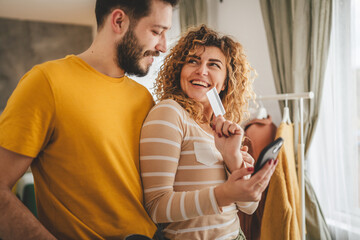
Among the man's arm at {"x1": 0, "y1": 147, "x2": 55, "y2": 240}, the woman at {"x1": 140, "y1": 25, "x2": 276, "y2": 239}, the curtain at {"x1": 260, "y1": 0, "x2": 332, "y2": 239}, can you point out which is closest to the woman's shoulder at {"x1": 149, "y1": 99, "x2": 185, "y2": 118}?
the woman at {"x1": 140, "y1": 25, "x2": 276, "y2": 239}

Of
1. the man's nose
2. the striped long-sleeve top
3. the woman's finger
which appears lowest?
the striped long-sleeve top

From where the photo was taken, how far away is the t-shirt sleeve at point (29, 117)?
28.2 inches

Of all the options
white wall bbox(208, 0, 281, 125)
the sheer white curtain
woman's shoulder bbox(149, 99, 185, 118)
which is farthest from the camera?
white wall bbox(208, 0, 281, 125)

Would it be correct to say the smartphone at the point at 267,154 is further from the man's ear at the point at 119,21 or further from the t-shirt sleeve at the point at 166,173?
the man's ear at the point at 119,21

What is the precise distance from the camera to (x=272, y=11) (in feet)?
6.36

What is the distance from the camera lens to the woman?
83 cm

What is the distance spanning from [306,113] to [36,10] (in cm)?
400

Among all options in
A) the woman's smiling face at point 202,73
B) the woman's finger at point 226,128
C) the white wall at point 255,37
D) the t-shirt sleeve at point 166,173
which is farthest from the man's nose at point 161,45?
the white wall at point 255,37

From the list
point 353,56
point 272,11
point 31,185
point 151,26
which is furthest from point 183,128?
point 31,185

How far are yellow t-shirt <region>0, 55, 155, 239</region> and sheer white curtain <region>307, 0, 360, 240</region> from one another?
4.05ft

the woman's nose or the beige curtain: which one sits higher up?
the beige curtain

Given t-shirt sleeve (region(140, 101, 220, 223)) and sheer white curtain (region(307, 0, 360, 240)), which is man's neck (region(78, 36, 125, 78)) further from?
sheer white curtain (region(307, 0, 360, 240))

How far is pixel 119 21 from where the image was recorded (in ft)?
3.17

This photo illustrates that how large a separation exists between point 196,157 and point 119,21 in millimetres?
530
